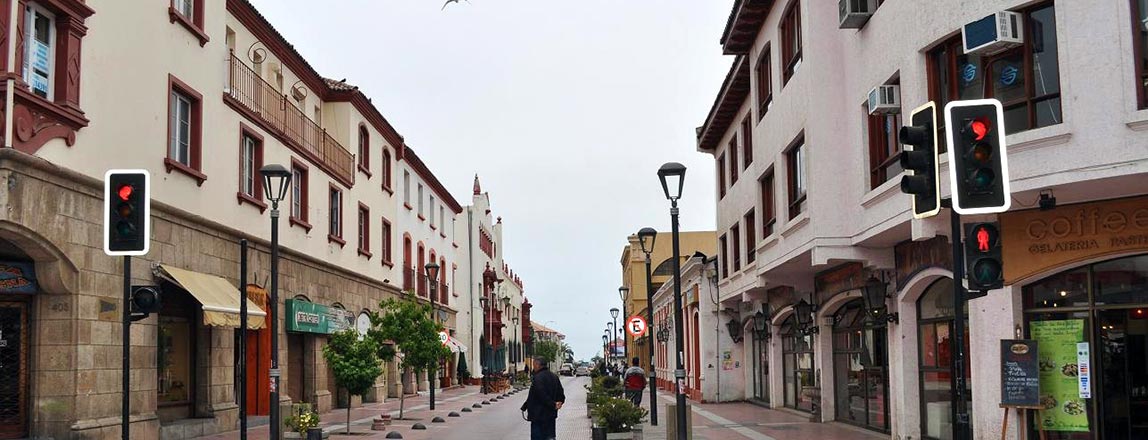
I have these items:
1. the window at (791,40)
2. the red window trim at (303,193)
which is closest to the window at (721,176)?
the window at (791,40)

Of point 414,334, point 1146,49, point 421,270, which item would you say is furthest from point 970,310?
point 421,270

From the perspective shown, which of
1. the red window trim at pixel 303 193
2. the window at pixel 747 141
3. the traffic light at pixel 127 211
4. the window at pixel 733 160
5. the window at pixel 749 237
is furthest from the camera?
the window at pixel 733 160

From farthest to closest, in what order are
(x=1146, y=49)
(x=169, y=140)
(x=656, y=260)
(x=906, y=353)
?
(x=656, y=260), (x=169, y=140), (x=906, y=353), (x=1146, y=49)

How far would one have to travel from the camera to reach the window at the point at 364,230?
3528 centimetres

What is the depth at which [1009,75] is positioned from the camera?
43.0ft

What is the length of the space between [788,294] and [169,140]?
606 inches

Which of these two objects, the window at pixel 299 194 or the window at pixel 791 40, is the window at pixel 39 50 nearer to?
the window at pixel 299 194

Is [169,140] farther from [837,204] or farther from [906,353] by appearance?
[906,353]

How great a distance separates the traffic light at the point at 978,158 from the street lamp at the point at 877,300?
404 inches

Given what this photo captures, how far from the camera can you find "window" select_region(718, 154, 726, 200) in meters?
33.6

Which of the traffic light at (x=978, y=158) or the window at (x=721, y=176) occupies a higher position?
the window at (x=721, y=176)

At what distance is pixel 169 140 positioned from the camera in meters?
19.6

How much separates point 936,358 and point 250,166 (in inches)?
621

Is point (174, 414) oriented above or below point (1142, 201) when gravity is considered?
below
